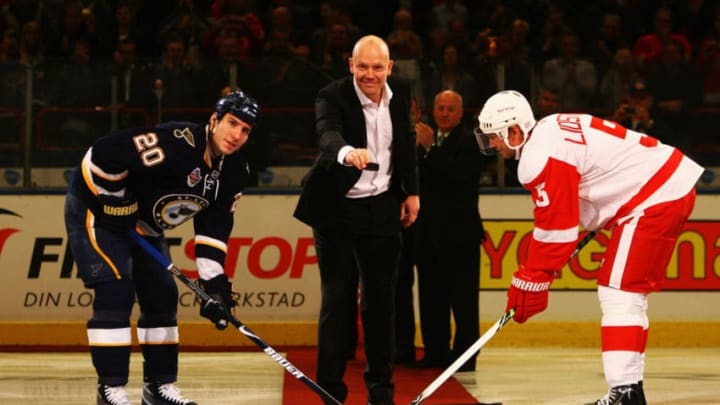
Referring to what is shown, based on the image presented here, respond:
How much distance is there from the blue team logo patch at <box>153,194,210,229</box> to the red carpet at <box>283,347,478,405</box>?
3.84 feet

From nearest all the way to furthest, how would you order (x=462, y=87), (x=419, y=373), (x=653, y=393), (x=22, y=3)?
1. (x=653, y=393)
2. (x=419, y=373)
3. (x=462, y=87)
4. (x=22, y=3)

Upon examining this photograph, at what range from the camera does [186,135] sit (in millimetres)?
5879

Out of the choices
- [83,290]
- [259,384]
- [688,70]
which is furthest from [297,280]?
[688,70]

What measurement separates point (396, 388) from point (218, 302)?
1.66m

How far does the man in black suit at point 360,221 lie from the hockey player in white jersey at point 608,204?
0.79m

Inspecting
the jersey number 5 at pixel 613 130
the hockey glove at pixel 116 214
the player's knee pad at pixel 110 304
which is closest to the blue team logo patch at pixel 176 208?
the hockey glove at pixel 116 214

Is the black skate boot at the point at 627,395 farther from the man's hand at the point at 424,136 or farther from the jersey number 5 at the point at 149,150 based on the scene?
the man's hand at the point at 424,136

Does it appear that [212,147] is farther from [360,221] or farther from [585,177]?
[585,177]

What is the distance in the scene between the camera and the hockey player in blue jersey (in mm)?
5789

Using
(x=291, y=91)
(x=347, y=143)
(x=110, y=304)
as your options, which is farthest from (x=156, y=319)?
(x=291, y=91)

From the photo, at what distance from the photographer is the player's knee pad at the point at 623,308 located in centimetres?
541

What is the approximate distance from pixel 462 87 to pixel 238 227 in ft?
5.98

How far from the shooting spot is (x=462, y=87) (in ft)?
29.9

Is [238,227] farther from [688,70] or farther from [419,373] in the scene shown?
[688,70]
